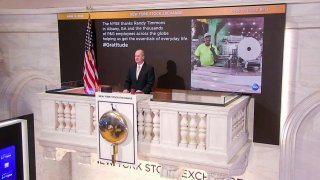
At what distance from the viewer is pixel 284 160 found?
7.28 meters

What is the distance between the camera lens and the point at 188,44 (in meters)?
7.72

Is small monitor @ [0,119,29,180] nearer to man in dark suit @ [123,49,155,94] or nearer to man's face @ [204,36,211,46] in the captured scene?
man in dark suit @ [123,49,155,94]

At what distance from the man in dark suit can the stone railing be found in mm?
656

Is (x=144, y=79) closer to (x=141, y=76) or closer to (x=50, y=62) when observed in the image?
(x=141, y=76)

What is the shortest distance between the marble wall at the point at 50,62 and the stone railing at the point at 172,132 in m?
0.71

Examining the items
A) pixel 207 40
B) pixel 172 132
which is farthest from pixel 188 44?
pixel 172 132

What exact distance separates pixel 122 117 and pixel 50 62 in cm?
360

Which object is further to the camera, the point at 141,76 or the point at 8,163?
the point at 141,76

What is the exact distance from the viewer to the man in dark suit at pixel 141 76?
285 inches

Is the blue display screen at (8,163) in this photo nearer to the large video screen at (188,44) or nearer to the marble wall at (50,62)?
the marble wall at (50,62)

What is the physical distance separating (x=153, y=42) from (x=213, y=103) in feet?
7.94

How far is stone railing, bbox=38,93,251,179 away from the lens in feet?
20.1

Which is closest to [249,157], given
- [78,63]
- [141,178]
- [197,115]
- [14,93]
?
[197,115]

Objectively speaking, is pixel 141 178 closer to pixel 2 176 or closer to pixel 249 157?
pixel 249 157
